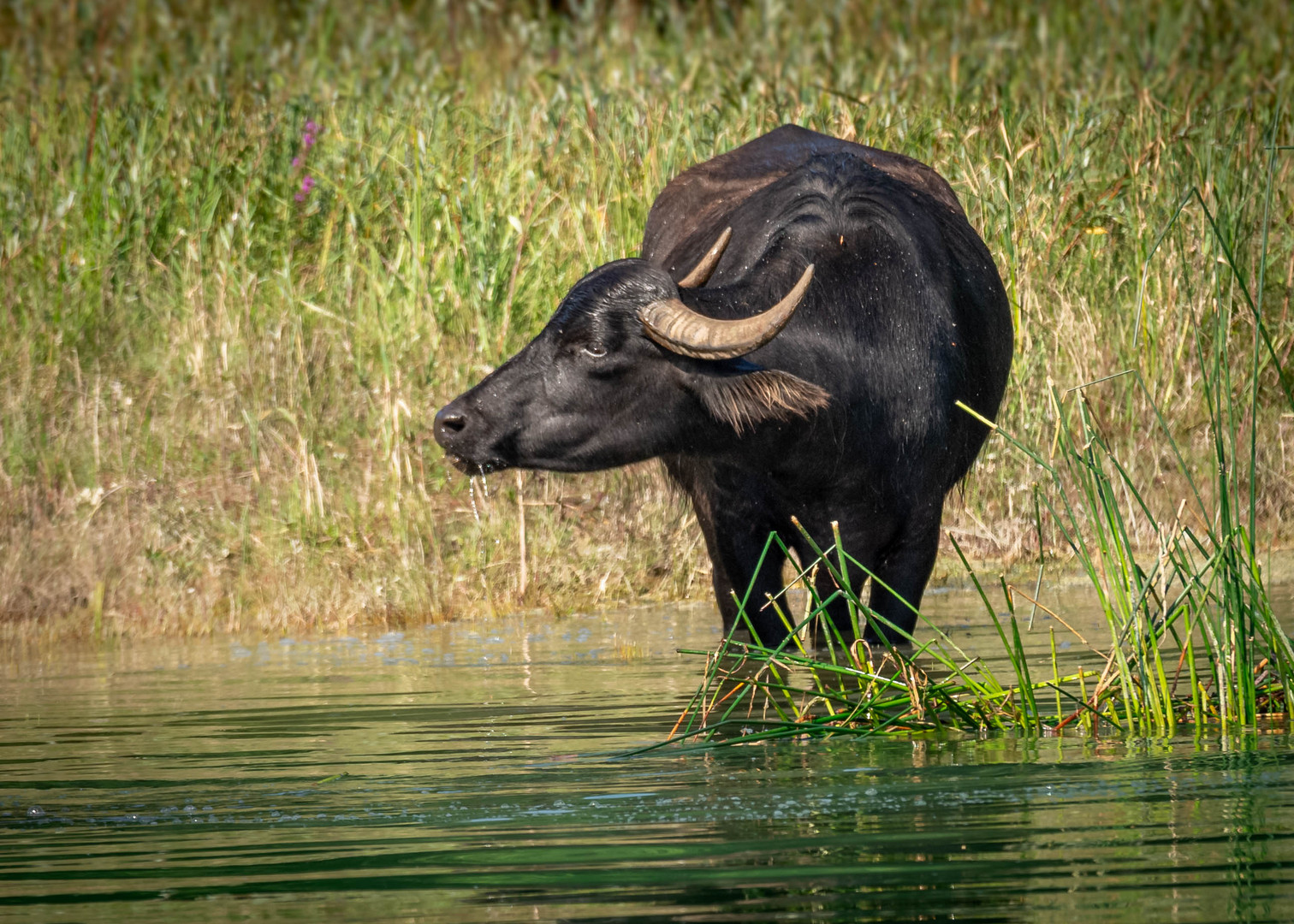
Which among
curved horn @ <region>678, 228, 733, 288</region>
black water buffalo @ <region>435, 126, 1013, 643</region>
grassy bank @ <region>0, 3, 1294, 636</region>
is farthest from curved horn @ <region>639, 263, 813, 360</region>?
grassy bank @ <region>0, 3, 1294, 636</region>

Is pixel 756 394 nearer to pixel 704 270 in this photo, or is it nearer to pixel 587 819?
pixel 704 270

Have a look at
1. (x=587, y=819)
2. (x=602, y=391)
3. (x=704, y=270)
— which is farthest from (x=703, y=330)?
(x=587, y=819)

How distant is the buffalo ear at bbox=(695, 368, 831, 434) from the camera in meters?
6.24

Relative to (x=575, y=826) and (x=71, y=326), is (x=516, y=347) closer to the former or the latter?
(x=71, y=326)

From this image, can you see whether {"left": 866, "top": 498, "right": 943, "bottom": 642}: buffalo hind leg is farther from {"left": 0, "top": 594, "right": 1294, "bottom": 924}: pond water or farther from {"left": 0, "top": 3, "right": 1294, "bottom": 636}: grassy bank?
{"left": 0, "top": 3, "right": 1294, "bottom": 636}: grassy bank

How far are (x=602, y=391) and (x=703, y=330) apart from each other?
1.36 feet

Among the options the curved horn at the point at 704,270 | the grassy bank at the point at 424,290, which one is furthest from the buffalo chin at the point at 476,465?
the grassy bank at the point at 424,290

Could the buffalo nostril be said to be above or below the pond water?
above

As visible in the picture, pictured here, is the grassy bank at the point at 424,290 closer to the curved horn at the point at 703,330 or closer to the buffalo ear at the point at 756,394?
the buffalo ear at the point at 756,394

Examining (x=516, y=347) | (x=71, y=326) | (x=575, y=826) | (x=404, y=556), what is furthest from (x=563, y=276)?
(x=575, y=826)

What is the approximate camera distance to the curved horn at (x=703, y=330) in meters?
6.02

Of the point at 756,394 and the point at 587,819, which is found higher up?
the point at 756,394

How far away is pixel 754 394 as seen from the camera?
626 cm

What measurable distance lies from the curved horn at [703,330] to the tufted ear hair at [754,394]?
0.13 m
